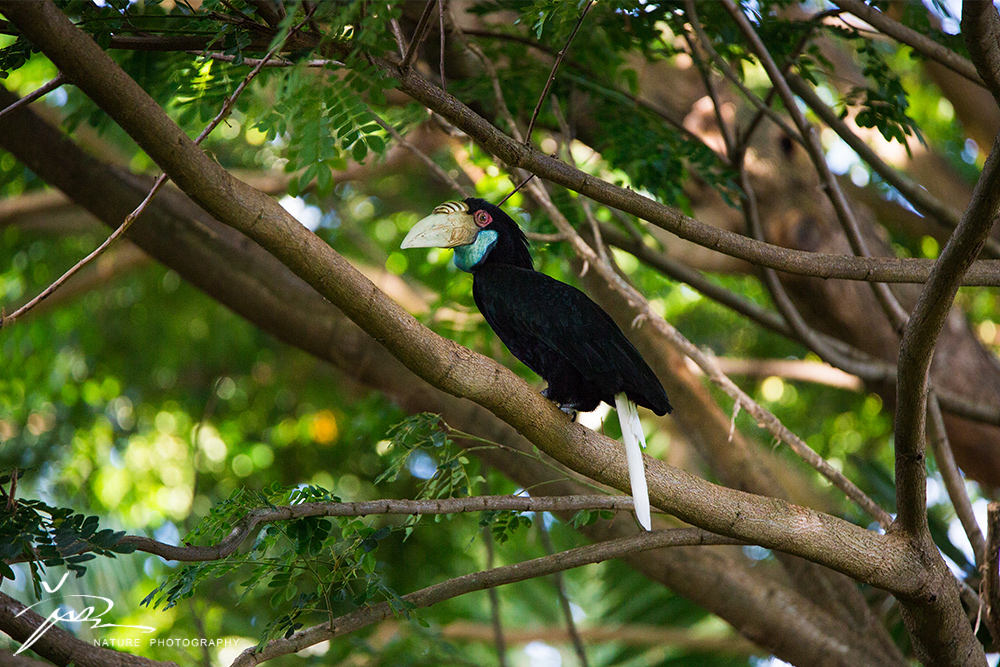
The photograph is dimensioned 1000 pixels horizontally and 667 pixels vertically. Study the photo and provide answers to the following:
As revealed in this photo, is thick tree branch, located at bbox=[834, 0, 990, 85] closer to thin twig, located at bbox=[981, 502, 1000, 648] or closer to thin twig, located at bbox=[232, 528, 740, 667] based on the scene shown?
thin twig, located at bbox=[981, 502, 1000, 648]

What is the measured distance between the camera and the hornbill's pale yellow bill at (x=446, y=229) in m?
2.97

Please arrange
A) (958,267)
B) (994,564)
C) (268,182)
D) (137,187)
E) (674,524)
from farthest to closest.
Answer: (268,182)
(674,524)
(137,187)
(994,564)
(958,267)

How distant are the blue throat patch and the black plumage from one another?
1 cm

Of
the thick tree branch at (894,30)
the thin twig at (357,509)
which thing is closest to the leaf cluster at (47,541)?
the thin twig at (357,509)

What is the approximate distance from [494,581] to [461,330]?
229cm

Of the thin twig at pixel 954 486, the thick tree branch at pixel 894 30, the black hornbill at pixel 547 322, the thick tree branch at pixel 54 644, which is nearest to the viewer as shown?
the thick tree branch at pixel 54 644

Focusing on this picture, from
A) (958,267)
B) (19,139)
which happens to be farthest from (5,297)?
(958,267)

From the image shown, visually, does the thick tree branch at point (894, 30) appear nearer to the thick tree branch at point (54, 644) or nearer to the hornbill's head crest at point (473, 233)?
the hornbill's head crest at point (473, 233)

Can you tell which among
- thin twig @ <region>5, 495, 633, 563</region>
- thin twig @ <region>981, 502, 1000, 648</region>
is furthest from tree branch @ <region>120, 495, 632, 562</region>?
thin twig @ <region>981, 502, 1000, 648</region>

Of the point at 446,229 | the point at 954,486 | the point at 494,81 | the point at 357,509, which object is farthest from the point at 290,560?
the point at 954,486

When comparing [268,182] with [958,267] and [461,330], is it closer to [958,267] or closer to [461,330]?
[461,330]

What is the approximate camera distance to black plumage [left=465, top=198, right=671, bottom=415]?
2768 millimetres

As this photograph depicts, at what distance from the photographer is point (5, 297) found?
22.9 feet

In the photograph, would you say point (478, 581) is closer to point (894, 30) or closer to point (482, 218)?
point (482, 218)
